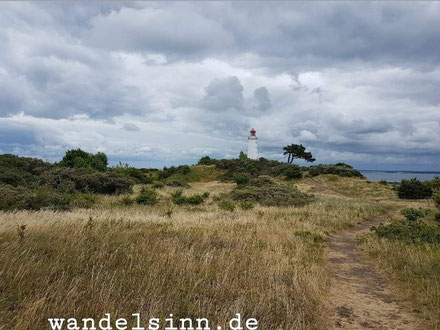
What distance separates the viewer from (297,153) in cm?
6862

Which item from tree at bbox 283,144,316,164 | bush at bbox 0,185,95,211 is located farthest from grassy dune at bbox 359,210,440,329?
tree at bbox 283,144,316,164

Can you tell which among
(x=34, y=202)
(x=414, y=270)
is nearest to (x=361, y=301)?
(x=414, y=270)

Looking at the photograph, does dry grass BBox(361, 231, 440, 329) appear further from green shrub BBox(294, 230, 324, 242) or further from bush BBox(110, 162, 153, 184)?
bush BBox(110, 162, 153, 184)

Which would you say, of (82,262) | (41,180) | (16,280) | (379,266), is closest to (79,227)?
(82,262)

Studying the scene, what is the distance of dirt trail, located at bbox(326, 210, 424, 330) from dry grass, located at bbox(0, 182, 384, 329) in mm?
353

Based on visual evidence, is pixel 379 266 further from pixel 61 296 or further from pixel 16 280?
pixel 16 280

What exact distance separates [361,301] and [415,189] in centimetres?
3118

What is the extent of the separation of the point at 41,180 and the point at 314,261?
2123 cm

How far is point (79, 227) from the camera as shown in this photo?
8.57 meters

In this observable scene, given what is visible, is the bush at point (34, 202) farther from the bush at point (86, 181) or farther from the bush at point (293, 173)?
the bush at point (293, 173)

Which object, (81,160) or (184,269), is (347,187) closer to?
(81,160)

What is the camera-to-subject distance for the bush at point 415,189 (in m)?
32.7

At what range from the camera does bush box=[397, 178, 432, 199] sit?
3272 centimetres

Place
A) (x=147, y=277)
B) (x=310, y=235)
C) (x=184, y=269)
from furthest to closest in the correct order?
(x=310, y=235) → (x=184, y=269) → (x=147, y=277)
